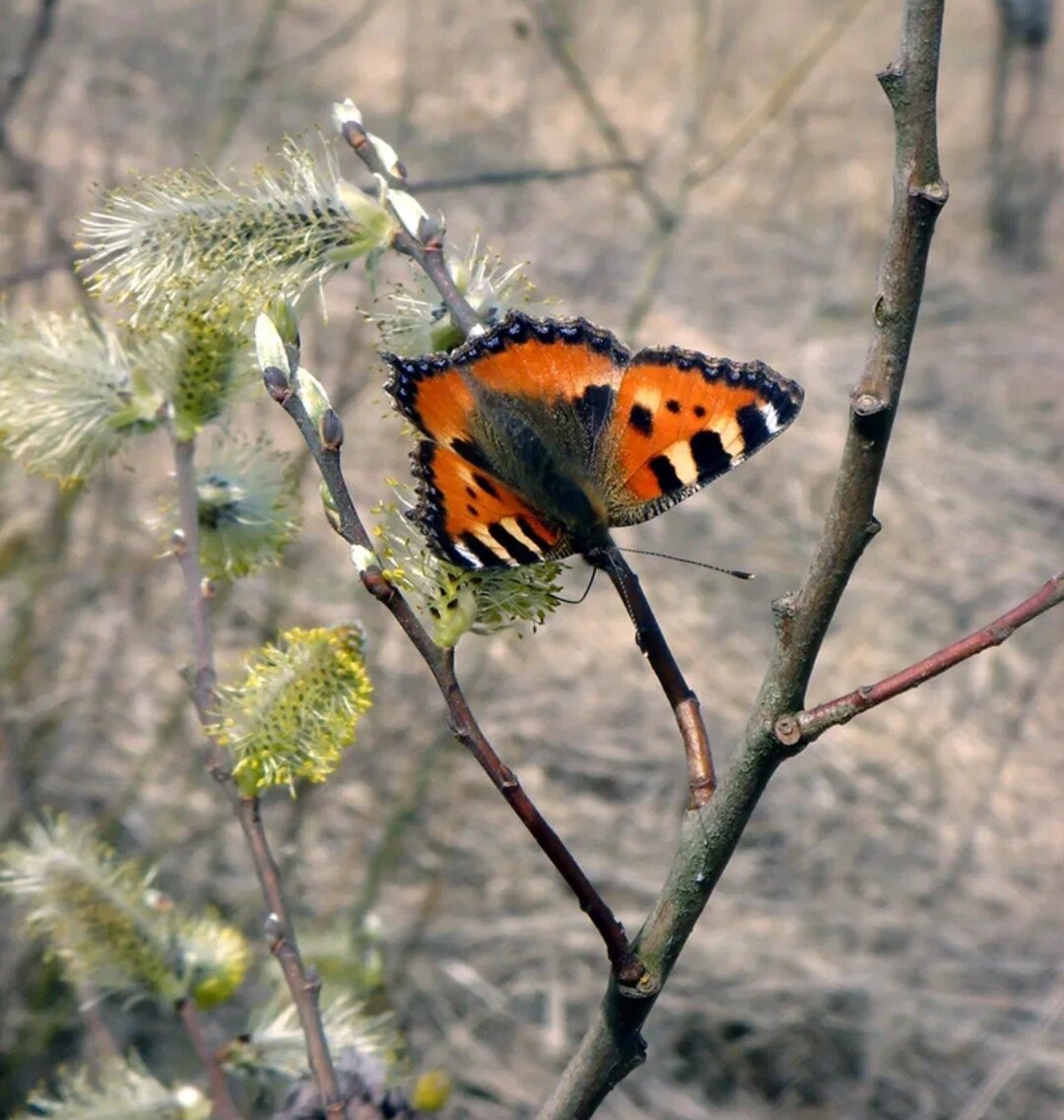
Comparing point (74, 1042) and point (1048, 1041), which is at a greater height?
point (1048, 1041)

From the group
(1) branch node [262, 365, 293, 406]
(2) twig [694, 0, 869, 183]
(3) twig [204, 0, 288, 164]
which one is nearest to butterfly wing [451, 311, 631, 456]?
(1) branch node [262, 365, 293, 406]

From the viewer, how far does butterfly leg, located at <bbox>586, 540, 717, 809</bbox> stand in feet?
2.95

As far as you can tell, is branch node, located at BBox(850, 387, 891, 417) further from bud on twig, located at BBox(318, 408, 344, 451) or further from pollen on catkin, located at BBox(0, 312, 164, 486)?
pollen on catkin, located at BBox(0, 312, 164, 486)

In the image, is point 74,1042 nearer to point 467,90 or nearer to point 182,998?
point 182,998

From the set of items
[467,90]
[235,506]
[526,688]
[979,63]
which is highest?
[979,63]

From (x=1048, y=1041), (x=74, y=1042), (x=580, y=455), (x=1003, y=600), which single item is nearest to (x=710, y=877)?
(x=580, y=455)

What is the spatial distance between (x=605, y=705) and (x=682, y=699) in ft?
11.3

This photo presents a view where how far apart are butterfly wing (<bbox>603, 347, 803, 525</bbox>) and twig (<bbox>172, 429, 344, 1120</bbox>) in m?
0.38

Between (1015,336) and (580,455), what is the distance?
235 inches

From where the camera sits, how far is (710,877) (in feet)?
2.76

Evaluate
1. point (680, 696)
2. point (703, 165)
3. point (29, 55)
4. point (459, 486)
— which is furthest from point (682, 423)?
point (703, 165)

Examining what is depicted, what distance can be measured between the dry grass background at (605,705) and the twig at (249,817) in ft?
2.58

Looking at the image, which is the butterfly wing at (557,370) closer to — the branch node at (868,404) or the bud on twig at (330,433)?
the bud on twig at (330,433)

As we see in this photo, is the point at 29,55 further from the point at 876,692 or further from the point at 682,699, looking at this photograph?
the point at 876,692
